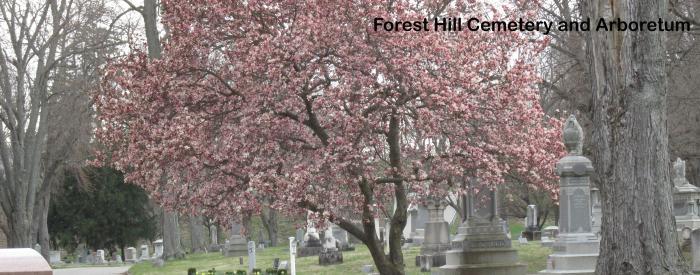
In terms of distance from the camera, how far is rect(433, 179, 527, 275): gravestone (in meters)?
18.2

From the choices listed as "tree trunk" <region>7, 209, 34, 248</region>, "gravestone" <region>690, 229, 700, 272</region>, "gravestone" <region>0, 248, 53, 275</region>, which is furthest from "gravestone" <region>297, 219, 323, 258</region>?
"gravestone" <region>0, 248, 53, 275</region>

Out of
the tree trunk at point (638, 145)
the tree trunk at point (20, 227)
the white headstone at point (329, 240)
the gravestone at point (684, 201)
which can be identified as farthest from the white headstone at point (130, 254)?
the tree trunk at point (638, 145)

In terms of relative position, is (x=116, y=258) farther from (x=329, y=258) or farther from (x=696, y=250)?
(x=696, y=250)

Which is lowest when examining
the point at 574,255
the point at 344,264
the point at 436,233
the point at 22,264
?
the point at 344,264

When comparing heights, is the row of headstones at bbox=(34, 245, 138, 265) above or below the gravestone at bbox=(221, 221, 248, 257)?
below

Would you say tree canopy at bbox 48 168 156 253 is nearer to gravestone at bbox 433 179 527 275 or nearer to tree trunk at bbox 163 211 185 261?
tree trunk at bbox 163 211 185 261

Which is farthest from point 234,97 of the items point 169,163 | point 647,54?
point 647,54

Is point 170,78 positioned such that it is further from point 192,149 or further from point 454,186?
point 454,186

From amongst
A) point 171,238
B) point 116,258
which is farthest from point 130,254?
point 171,238

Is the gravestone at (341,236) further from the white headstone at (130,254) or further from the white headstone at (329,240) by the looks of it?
the white headstone at (130,254)

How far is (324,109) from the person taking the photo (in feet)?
49.2

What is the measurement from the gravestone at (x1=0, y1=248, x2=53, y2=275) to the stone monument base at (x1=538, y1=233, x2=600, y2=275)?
549 inches

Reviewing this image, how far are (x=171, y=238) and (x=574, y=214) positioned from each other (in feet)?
63.3

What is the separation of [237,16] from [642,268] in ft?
25.4
